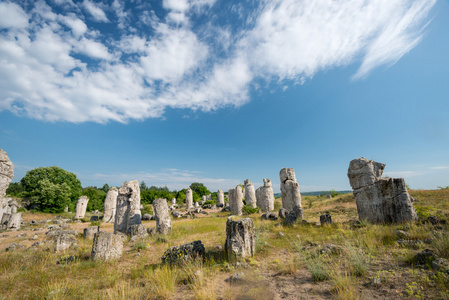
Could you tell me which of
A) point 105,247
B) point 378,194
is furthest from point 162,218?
point 378,194

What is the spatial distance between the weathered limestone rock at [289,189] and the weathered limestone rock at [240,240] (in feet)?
36.3

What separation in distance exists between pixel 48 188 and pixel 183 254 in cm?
3125

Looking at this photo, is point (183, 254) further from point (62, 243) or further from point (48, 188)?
point (48, 188)

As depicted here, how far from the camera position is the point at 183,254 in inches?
204

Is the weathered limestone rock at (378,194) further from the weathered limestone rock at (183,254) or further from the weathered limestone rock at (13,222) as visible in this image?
the weathered limestone rock at (13,222)

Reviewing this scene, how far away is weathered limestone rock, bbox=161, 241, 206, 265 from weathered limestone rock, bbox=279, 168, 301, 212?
11856mm

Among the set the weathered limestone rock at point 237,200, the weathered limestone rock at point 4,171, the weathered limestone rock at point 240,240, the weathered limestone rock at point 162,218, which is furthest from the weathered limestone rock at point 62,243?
the weathered limestone rock at point 237,200

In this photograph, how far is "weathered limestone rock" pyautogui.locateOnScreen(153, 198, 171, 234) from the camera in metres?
10.4

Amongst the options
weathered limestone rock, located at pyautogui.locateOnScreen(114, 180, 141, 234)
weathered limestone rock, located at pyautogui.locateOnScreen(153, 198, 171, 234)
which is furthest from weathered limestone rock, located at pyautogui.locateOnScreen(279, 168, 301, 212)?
weathered limestone rock, located at pyautogui.locateOnScreen(114, 180, 141, 234)

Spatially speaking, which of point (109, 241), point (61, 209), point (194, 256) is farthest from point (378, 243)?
point (61, 209)

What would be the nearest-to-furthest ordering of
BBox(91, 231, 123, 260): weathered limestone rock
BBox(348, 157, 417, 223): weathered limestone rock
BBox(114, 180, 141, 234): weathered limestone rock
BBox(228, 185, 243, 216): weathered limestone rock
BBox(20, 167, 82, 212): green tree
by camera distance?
1. BBox(91, 231, 123, 260): weathered limestone rock
2. BBox(348, 157, 417, 223): weathered limestone rock
3. BBox(114, 180, 141, 234): weathered limestone rock
4. BBox(228, 185, 243, 216): weathered limestone rock
5. BBox(20, 167, 82, 212): green tree

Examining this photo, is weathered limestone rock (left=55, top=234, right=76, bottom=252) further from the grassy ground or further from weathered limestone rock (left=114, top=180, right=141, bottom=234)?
weathered limestone rock (left=114, top=180, right=141, bottom=234)

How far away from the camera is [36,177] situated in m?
27.4

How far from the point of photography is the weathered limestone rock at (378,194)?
802 centimetres
